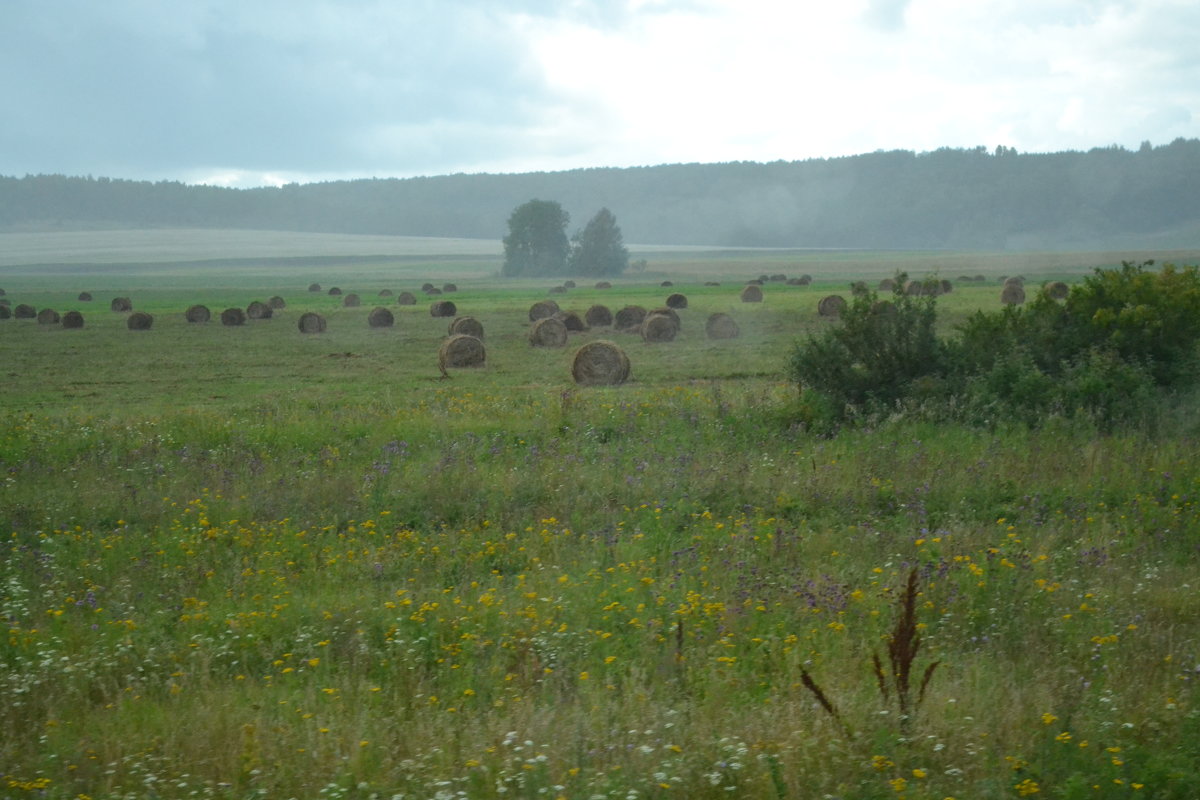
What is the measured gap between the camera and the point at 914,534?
9.03 m

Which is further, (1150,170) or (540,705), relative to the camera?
(1150,170)

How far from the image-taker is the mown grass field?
191 inches

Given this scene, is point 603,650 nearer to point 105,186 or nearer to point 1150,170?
point 1150,170

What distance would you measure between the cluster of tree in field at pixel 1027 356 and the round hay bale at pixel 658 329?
18.2 meters

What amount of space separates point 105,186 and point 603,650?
566 ft

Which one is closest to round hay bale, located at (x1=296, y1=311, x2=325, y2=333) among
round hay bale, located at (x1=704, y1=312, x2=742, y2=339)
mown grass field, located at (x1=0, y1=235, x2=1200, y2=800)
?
round hay bale, located at (x1=704, y1=312, x2=742, y2=339)

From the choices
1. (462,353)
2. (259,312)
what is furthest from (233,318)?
(462,353)

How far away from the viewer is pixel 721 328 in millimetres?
34688

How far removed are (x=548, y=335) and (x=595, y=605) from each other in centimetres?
2695

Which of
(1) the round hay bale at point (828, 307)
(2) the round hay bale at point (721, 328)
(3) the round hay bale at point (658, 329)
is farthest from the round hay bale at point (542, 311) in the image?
(1) the round hay bale at point (828, 307)

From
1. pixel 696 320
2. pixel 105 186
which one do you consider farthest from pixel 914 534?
pixel 105 186

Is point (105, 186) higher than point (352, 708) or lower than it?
higher

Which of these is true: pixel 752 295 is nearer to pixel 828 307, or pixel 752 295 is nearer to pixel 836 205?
pixel 828 307

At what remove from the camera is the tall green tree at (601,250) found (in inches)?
4422
